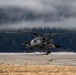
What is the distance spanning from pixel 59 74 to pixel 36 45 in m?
83.5

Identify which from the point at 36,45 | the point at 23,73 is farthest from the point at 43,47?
the point at 23,73

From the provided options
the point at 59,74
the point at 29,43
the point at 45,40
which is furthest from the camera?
the point at 29,43

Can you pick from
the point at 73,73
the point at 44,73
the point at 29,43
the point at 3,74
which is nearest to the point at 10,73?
the point at 3,74

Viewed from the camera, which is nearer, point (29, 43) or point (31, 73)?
point (31, 73)

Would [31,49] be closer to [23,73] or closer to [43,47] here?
[43,47]

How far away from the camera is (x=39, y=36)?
124 meters

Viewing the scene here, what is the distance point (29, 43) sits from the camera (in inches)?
5167

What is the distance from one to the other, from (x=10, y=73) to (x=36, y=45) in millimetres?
81930

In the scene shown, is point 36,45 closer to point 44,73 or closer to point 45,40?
point 45,40

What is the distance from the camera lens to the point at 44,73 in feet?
137

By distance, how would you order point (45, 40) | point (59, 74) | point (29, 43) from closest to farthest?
point (59, 74) → point (45, 40) → point (29, 43)

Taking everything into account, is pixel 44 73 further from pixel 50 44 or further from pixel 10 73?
pixel 50 44

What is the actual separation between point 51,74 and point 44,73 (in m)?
1.28

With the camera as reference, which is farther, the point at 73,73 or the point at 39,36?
the point at 39,36
